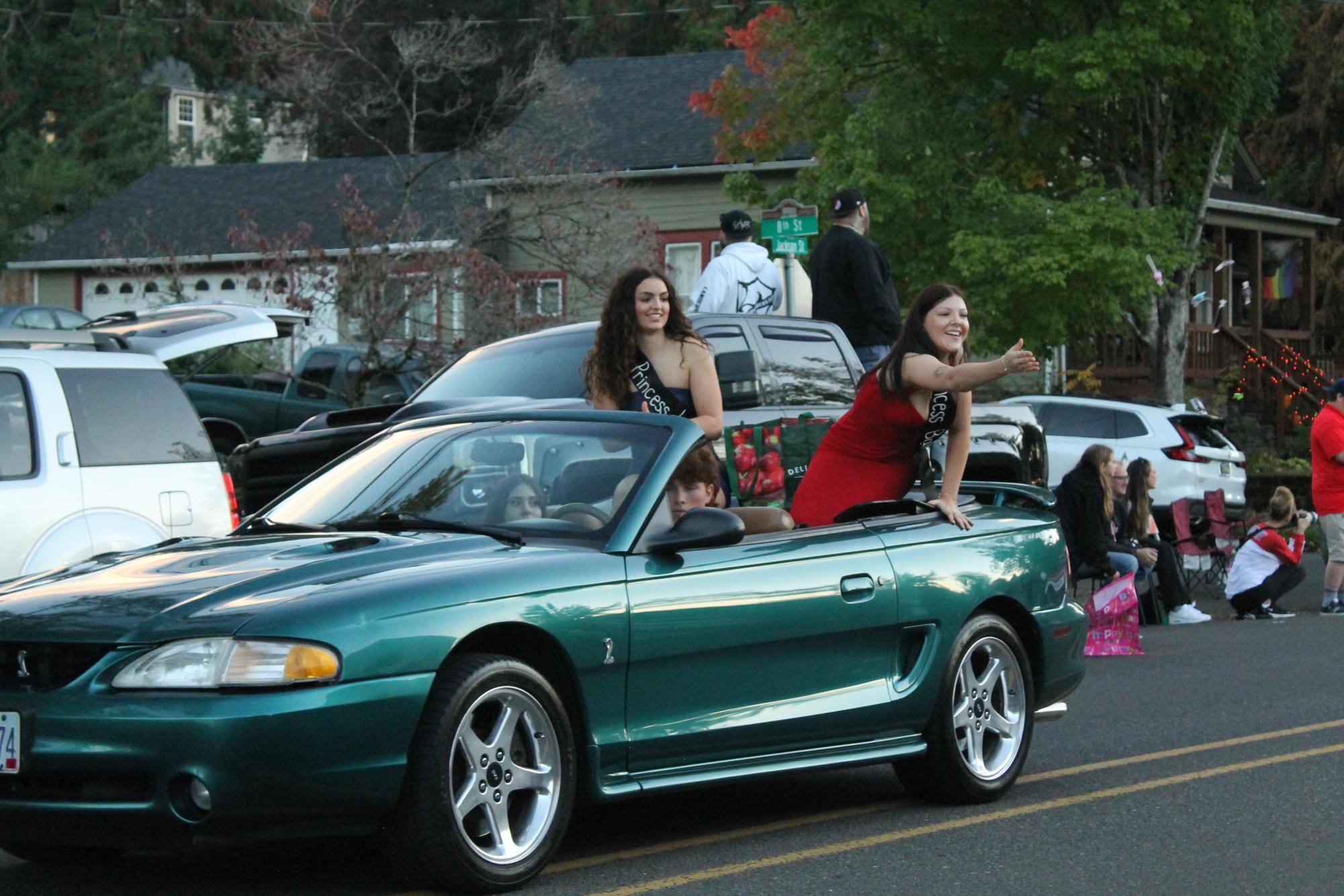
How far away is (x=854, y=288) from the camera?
490 inches

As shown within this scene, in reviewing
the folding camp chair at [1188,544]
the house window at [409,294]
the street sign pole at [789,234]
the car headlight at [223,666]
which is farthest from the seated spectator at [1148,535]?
the car headlight at [223,666]

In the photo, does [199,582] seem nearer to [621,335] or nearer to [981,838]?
[981,838]

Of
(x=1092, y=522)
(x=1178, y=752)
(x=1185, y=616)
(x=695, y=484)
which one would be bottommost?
(x=1185, y=616)

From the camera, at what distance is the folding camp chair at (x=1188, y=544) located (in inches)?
756

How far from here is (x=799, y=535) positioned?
680 centimetres

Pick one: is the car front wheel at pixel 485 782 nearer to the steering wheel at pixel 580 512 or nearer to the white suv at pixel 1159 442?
the steering wheel at pixel 580 512

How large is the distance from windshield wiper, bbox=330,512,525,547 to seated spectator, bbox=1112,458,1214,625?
36.2ft

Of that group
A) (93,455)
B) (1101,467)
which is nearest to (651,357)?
(93,455)

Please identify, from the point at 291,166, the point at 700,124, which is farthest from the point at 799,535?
the point at 291,166

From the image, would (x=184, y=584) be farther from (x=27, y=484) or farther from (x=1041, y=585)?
(x=27, y=484)

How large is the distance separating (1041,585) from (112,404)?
15.9 feet

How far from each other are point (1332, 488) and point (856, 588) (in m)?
11.8

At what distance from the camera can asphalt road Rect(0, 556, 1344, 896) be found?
589cm

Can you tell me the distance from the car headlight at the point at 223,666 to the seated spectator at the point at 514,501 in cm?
127
